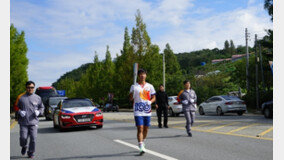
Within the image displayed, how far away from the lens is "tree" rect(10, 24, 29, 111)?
3716 cm

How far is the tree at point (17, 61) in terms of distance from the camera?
122 ft

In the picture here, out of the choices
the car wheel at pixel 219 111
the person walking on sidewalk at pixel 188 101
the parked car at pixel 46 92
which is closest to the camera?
the person walking on sidewalk at pixel 188 101

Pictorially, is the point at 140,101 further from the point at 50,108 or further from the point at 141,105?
the point at 50,108

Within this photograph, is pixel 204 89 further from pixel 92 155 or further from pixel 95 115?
pixel 92 155

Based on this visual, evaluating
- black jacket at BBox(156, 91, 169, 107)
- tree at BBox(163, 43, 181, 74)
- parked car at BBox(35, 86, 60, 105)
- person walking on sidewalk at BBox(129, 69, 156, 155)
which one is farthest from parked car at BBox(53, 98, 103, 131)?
tree at BBox(163, 43, 181, 74)

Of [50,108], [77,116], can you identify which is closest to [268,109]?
[77,116]

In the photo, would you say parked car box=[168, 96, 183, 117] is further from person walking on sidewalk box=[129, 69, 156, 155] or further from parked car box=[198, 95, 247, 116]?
person walking on sidewalk box=[129, 69, 156, 155]

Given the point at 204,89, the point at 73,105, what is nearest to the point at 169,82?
the point at 204,89

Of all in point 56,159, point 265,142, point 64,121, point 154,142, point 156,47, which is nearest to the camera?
point 56,159

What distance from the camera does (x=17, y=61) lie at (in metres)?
37.5

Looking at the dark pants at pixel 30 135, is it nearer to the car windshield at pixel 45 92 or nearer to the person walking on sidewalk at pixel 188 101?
the person walking on sidewalk at pixel 188 101

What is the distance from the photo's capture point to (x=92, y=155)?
705 centimetres

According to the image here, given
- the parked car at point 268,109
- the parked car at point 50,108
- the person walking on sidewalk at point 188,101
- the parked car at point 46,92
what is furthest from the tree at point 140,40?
→ the person walking on sidewalk at point 188,101
